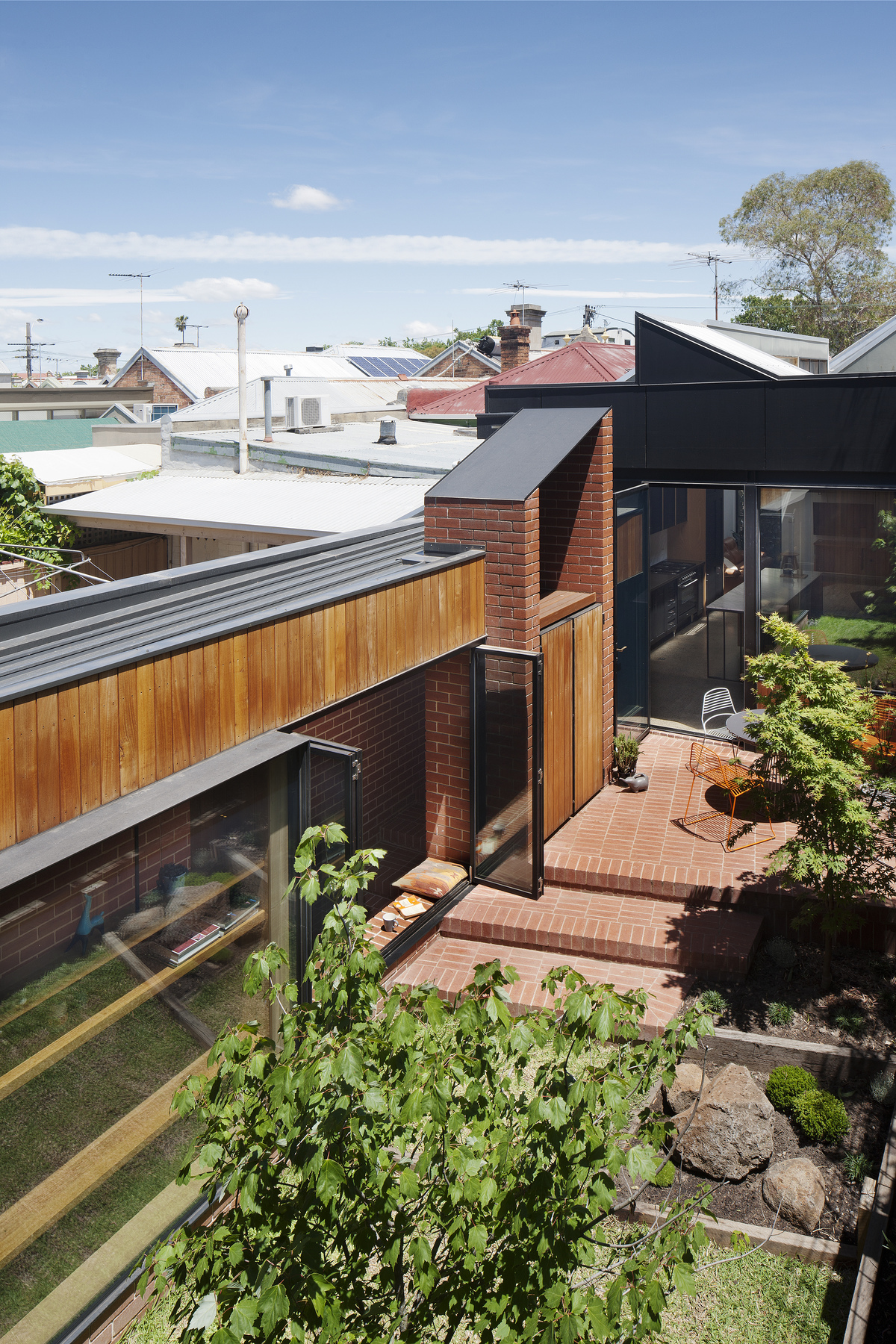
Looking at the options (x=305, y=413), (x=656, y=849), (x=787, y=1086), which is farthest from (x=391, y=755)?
(x=305, y=413)

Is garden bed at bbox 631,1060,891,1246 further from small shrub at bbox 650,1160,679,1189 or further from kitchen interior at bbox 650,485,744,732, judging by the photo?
kitchen interior at bbox 650,485,744,732

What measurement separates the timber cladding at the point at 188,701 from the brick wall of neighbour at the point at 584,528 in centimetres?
345

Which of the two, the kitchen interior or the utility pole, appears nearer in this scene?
the kitchen interior

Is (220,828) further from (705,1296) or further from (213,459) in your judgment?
(213,459)

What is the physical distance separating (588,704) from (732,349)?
18.4 ft

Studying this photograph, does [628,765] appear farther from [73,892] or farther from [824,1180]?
[73,892]

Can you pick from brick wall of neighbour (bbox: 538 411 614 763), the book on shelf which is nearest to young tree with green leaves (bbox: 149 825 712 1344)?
the book on shelf

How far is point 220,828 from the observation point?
17.1 feet

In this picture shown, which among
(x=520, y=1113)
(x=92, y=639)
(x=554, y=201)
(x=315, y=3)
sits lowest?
(x=520, y=1113)

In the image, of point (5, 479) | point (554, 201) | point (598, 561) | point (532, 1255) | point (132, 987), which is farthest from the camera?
point (554, 201)

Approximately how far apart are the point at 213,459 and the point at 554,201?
100 feet

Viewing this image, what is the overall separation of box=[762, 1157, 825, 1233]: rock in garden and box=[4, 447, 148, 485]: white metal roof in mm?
15934

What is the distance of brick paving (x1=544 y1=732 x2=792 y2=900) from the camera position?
863 cm

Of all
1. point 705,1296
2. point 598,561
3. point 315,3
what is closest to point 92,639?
point 705,1296
